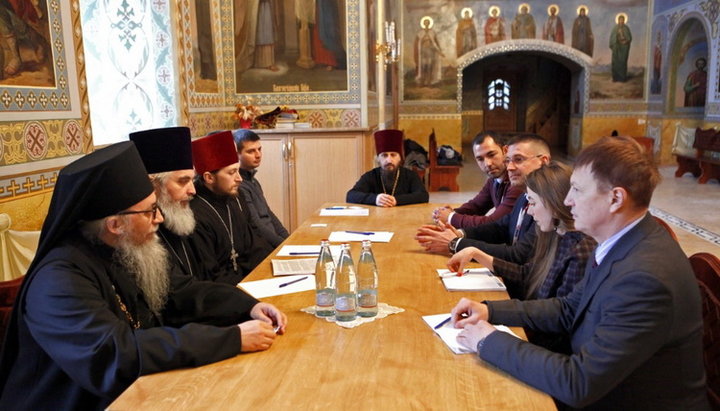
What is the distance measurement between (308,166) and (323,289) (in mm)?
5006

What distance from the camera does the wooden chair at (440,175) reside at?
39.7 ft

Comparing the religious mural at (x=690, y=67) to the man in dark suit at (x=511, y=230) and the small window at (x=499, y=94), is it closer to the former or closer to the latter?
the small window at (x=499, y=94)

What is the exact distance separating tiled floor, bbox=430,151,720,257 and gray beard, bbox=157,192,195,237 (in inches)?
192

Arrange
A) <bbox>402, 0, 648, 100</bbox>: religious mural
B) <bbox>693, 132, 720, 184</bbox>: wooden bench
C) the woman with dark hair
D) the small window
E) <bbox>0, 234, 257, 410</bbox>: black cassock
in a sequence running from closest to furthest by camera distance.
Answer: <bbox>0, 234, 257, 410</bbox>: black cassock < the woman with dark hair < <bbox>693, 132, 720, 184</bbox>: wooden bench < <bbox>402, 0, 648, 100</bbox>: religious mural < the small window

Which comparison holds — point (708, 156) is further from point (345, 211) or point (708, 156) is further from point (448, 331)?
point (448, 331)

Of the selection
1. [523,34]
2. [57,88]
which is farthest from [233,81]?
[523,34]

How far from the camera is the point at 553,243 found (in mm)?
2549

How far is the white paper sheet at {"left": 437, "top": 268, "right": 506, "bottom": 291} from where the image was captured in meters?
2.60

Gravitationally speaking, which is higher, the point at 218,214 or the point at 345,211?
the point at 218,214

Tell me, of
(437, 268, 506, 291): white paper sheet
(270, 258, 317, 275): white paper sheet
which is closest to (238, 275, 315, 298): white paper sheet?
(270, 258, 317, 275): white paper sheet

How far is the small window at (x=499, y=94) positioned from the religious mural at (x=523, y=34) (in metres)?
7.14

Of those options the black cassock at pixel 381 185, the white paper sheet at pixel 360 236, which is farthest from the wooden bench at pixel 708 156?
the white paper sheet at pixel 360 236

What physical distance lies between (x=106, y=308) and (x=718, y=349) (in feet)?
6.75

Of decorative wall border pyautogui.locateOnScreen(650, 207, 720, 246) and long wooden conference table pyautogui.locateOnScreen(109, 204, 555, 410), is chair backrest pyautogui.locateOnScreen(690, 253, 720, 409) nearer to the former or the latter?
long wooden conference table pyautogui.locateOnScreen(109, 204, 555, 410)
